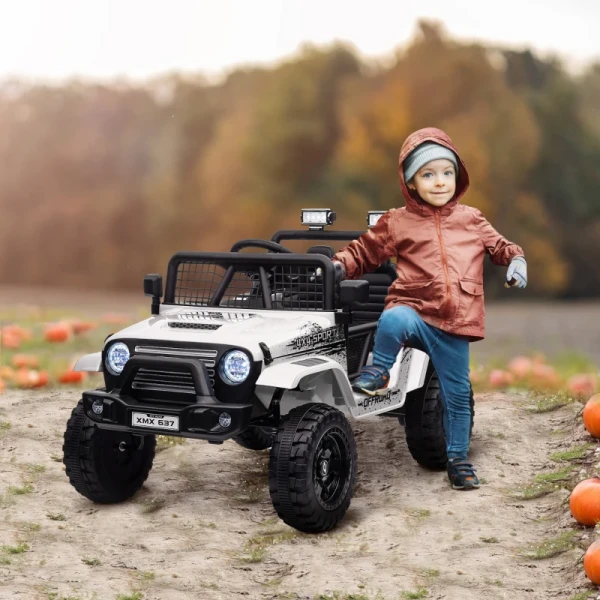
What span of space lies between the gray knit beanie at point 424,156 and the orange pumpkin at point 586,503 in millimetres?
1821

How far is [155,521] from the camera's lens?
605cm

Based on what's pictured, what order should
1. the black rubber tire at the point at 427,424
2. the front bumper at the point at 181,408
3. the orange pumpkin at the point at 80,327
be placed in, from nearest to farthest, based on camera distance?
the front bumper at the point at 181,408
the black rubber tire at the point at 427,424
the orange pumpkin at the point at 80,327

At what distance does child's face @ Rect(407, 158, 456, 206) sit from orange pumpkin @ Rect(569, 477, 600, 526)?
65.7 inches

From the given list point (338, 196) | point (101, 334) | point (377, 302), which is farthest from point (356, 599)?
point (338, 196)

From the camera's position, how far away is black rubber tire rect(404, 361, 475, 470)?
6703 millimetres

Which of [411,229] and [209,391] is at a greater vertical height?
[411,229]

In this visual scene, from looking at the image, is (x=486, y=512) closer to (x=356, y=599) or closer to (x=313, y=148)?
(x=356, y=599)

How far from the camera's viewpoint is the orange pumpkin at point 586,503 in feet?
18.5

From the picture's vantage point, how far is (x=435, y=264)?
241 inches

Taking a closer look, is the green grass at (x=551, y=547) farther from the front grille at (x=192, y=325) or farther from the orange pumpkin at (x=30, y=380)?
the orange pumpkin at (x=30, y=380)

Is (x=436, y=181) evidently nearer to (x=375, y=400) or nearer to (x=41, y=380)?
(x=375, y=400)

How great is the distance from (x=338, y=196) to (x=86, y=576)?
8.02 metres

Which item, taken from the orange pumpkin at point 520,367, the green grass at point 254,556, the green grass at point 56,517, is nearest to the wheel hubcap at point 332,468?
the green grass at point 254,556

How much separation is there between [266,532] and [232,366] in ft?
3.15
